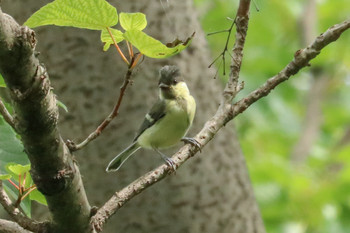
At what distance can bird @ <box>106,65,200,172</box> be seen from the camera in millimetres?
2668

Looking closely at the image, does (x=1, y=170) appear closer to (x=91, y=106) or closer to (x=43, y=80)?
(x=43, y=80)

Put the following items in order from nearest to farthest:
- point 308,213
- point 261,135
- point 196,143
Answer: point 196,143
point 308,213
point 261,135

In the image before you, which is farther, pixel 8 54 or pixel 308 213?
pixel 308 213

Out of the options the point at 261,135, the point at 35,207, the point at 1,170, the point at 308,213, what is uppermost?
the point at 261,135

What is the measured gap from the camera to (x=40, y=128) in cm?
134

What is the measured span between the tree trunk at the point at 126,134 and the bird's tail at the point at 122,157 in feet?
0.12

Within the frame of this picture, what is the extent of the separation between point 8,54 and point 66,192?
1.34ft

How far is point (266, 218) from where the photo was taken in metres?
→ 4.68

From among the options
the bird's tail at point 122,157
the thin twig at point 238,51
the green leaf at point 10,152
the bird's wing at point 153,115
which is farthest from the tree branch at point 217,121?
the bird's wing at point 153,115

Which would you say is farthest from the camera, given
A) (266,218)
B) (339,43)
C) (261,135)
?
(261,135)

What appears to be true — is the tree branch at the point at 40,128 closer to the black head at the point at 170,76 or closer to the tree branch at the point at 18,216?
the tree branch at the point at 18,216

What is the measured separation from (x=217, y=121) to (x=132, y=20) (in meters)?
0.52

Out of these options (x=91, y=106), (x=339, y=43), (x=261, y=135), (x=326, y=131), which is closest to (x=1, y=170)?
(x=91, y=106)

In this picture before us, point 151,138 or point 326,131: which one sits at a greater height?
point 326,131
